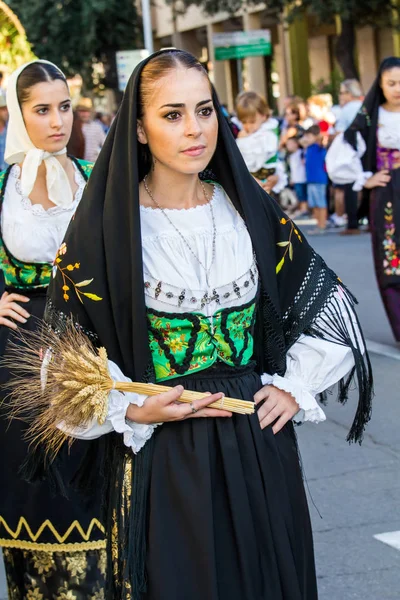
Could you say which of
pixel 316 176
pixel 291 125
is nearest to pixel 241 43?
pixel 291 125

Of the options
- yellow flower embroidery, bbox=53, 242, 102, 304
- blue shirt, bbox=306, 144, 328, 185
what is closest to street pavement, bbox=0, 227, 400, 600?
yellow flower embroidery, bbox=53, 242, 102, 304

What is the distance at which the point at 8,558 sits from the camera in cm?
452

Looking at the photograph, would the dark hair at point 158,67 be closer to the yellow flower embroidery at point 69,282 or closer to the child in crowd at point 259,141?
the yellow flower embroidery at point 69,282

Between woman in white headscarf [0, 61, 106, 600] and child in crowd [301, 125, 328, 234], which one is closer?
woman in white headscarf [0, 61, 106, 600]

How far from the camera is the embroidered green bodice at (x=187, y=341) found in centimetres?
312

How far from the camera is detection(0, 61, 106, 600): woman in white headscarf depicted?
14.4 ft

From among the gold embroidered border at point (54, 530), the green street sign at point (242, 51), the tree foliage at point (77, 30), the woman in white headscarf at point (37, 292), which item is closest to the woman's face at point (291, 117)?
the green street sign at point (242, 51)

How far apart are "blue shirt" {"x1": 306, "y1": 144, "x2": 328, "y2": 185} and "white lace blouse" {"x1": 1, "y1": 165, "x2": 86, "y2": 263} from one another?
1341 cm

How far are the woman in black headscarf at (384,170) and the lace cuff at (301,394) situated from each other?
17.8 feet

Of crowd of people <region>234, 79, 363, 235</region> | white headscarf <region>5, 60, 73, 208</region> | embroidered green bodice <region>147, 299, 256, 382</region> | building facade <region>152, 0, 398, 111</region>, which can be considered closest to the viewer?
embroidered green bodice <region>147, 299, 256, 382</region>

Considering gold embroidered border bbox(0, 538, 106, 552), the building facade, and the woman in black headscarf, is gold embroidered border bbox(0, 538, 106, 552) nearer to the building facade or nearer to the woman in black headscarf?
the woman in black headscarf

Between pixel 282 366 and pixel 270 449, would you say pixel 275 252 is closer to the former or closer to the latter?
pixel 282 366

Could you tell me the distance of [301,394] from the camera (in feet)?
10.6

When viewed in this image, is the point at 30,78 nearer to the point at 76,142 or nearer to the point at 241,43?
the point at 76,142
